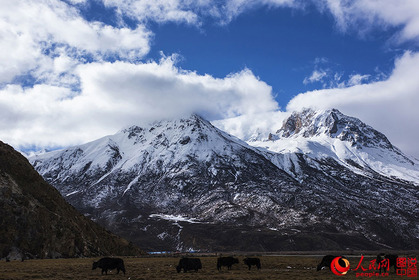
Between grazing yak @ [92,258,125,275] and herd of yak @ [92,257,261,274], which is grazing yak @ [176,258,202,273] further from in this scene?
grazing yak @ [92,258,125,275]

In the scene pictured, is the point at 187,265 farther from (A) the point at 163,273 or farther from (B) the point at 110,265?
(B) the point at 110,265

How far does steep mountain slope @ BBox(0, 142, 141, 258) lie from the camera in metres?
89.3

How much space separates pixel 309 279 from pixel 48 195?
305 ft

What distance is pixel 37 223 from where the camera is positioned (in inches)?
3740

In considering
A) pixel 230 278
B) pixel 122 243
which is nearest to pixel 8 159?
pixel 122 243

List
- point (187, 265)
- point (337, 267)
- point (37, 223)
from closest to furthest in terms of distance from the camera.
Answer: point (337, 267) → point (187, 265) → point (37, 223)

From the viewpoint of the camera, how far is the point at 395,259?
47.6 meters

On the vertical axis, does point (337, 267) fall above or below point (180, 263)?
below

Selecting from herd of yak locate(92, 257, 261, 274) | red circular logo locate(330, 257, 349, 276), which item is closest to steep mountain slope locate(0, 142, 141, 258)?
herd of yak locate(92, 257, 261, 274)

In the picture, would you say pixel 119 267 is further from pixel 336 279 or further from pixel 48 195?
pixel 48 195

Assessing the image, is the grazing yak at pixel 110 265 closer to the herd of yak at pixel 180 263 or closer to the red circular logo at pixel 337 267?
the herd of yak at pixel 180 263

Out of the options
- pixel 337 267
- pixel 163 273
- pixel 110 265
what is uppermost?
pixel 110 265

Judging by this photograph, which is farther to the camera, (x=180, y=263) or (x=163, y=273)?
(x=180, y=263)

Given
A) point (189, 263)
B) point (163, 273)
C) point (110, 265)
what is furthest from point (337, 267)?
point (110, 265)
